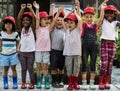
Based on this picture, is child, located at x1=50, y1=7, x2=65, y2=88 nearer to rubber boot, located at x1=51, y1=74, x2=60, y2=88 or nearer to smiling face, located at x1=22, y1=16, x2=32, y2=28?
rubber boot, located at x1=51, y1=74, x2=60, y2=88

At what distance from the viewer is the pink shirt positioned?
897 centimetres

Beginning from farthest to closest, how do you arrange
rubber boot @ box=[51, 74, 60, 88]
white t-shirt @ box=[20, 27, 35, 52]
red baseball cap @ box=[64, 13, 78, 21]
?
1. rubber boot @ box=[51, 74, 60, 88]
2. white t-shirt @ box=[20, 27, 35, 52]
3. red baseball cap @ box=[64, 13, 78, 21]

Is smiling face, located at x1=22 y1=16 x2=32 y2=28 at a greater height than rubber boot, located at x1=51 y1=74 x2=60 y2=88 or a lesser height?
greater

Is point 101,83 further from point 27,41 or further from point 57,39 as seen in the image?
point 27,41

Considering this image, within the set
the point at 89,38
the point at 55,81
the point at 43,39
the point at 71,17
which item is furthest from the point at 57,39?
the point at 55,81

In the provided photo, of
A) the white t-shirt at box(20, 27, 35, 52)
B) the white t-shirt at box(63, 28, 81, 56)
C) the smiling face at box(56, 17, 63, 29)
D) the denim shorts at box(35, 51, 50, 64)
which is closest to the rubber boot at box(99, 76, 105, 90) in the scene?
the white t-shirt at box(63, 28, 81, 56)

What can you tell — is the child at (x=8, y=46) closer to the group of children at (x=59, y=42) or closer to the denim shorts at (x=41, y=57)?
the group of children at (x=59, y=42)

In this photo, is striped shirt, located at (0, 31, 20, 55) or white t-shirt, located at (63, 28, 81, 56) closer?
white t-shirt, located at (63, 28, 81, 56)

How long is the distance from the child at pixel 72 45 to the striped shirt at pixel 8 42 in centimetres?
106

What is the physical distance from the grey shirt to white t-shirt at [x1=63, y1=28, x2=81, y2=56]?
187 millimetres

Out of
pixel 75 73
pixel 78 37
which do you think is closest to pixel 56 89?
pixel 75 73

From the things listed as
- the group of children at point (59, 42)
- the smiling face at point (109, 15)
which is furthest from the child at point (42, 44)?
the smiling face at point (109, 15)

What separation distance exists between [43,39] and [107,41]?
1315 mm

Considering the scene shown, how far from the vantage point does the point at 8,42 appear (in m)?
8.99
